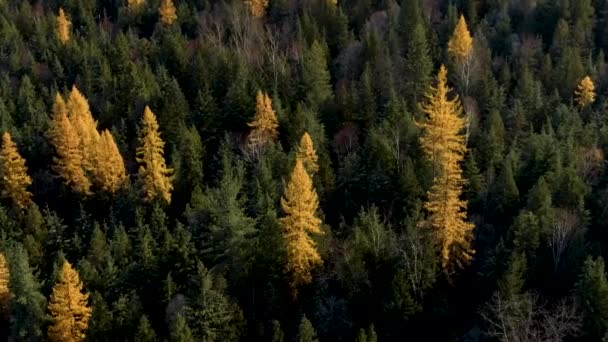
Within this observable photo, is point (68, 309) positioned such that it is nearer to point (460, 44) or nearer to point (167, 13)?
point (460, 44)

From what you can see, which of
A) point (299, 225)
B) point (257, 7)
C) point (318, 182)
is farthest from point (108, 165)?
point (257, 7)

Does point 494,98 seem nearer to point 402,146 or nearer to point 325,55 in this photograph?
point 402,146

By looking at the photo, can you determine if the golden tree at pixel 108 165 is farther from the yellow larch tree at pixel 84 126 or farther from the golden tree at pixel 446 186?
the golden tree at pixel 446 186

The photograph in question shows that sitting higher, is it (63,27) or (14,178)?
(63,27)

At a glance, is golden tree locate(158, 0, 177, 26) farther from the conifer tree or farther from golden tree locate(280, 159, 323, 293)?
golden tree locate(280, 159, 323, 293)

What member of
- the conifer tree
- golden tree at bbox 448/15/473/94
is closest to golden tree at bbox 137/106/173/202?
the conifer tree

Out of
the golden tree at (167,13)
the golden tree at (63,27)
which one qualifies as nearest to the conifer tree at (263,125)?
the golden tree at (167,13)
